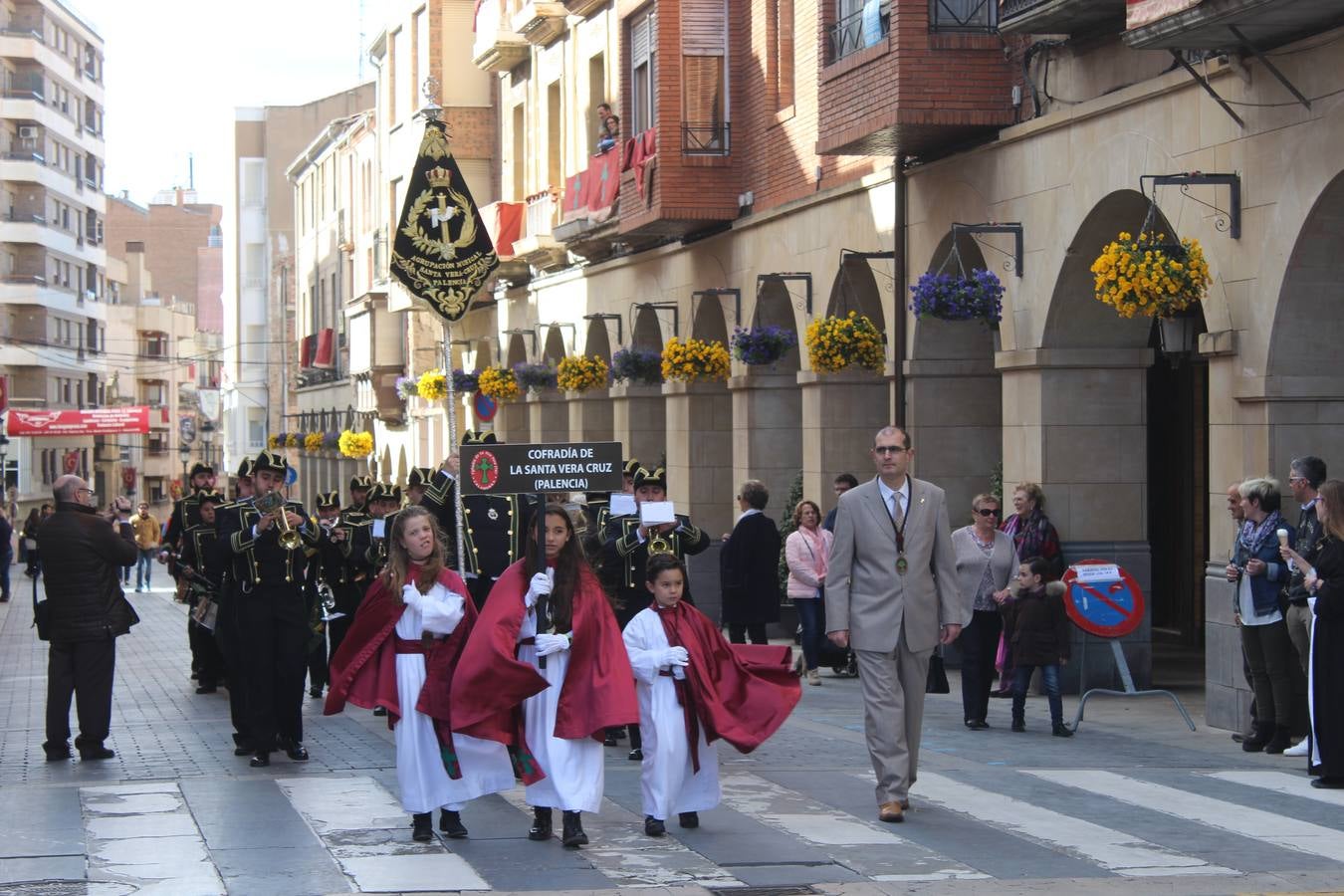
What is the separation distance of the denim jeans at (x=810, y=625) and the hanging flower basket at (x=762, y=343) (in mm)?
5125

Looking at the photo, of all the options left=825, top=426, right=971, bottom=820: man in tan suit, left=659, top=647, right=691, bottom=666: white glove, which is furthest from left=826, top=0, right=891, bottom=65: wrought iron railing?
left=659, top=647, right=691, bottom=666: white glove

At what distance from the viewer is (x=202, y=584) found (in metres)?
17.5

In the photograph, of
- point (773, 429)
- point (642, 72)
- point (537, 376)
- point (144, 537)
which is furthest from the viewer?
point (144, 537)

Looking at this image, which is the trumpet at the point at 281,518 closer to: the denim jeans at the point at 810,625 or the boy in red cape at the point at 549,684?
the boy in red cape at the point at 549,684

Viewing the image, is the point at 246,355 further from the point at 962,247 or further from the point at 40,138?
the point at 962,247

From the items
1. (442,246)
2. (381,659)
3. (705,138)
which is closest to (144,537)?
(705,138)

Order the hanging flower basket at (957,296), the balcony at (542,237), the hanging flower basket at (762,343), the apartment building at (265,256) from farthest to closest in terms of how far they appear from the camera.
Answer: the apartment building at (265,256) < the balcony at (542,237) < the hanging flower basket at (762,343) < the hanging flower basket at (957,296)

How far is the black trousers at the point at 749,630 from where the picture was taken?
753 inches

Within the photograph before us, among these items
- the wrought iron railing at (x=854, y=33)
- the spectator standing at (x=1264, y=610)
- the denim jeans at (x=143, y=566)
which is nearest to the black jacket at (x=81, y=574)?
the spectator standing at (x=1264, y=610)

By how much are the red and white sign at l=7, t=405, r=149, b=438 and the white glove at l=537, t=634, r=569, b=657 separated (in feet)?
220

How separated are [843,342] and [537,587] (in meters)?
11.2

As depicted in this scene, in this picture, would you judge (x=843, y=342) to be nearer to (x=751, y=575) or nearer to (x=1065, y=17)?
(x=751, y=575)

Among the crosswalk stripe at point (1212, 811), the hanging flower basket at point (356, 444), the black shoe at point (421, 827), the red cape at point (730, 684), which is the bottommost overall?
the crosswalk stripe at point (1212, 811)

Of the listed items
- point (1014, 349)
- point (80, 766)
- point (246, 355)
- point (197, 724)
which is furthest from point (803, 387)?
point (246, 355)
